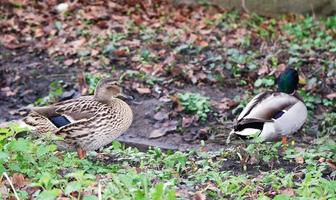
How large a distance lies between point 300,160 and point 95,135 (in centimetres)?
169

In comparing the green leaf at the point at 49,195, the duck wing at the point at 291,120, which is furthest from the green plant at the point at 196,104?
the green leaf at the point at 49,195

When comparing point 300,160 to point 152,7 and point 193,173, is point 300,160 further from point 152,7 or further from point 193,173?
point 152,7

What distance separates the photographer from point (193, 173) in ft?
21.5

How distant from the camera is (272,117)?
8.18m

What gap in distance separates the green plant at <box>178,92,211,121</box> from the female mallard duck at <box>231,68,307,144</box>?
118cm

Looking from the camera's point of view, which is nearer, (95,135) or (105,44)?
(95,135)

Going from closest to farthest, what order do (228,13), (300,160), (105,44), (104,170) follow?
(104,170)
(300,160)
(105,44)
(228,13)

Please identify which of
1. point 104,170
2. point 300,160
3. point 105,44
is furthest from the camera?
point 105,44

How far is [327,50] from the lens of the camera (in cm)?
1102

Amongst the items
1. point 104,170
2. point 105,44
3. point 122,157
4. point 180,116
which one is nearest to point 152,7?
point 105,44

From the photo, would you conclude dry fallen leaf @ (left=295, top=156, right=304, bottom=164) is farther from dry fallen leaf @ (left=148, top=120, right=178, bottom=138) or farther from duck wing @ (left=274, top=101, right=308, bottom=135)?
dry fallen leaf @ (left=148, top=120, right=178, bottom=138)

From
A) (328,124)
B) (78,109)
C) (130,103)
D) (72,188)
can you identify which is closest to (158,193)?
(72,188)

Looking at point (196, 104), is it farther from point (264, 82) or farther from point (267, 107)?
point (267, 107)

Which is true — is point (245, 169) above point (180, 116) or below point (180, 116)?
above
